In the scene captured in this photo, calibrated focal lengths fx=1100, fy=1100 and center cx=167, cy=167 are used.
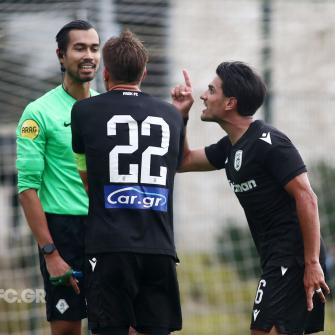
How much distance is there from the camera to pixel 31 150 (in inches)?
242

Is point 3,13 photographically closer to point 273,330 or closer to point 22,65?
point 22,65

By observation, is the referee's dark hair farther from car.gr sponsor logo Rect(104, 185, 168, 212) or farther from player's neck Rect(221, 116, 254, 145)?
car.gr sponsor logo Rect(104, 185, 168, 212)

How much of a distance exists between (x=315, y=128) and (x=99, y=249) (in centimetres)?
664

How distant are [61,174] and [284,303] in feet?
4.78

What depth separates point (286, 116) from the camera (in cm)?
1136

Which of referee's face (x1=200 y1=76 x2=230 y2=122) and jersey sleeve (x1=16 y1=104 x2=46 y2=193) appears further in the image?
referee's face (x1=200 y1=76 x2=230 y2=122)

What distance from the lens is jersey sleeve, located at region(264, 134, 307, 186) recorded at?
233 inches

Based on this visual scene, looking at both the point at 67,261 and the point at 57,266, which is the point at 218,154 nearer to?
the point at 67,261

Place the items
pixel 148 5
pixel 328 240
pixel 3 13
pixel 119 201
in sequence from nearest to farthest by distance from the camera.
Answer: pixel 119 201 < pixel 3 13 < pixel 148 5 < pixel 328 240

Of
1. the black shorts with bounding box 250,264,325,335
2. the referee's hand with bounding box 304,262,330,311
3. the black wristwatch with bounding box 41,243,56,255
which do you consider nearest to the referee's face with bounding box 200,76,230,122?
the black shorts with bounding box 250,264,325,335

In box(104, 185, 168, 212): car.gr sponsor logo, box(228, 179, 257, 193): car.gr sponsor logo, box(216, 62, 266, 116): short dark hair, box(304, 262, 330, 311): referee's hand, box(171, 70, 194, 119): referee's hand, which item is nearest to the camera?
box(104, 185, 168, 212): car.gr sponsor logo

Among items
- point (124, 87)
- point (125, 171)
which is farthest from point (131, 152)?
point (124, 87)

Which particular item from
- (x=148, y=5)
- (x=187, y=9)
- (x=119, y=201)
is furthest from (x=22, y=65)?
(x=119, y=201)

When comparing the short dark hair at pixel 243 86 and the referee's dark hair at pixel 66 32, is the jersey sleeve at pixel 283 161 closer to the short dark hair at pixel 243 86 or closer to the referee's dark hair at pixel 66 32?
the short dark hair at pixel 243 86
